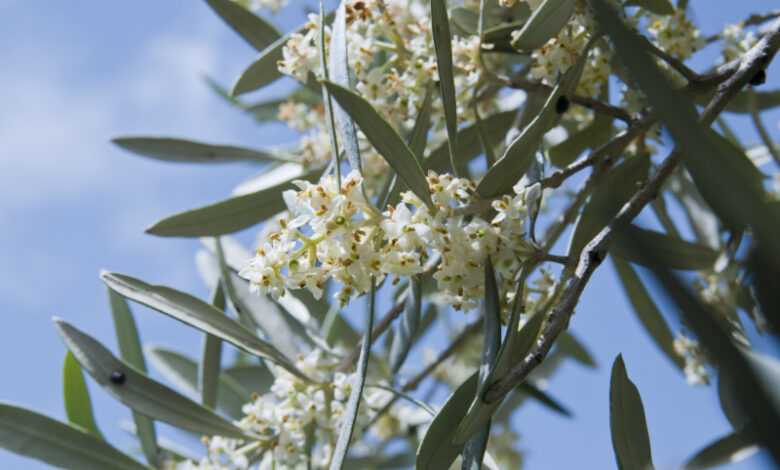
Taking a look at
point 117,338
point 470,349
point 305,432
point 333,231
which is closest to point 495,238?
point 333,231

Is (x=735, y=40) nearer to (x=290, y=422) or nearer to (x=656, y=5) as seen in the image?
(x=656, y=5)

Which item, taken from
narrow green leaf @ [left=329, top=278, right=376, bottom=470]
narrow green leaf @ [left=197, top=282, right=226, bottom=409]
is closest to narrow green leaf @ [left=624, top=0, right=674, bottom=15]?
narrow green leaf @ [left=329, top=278, right=376, bottom=470]

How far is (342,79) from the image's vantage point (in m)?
1.15

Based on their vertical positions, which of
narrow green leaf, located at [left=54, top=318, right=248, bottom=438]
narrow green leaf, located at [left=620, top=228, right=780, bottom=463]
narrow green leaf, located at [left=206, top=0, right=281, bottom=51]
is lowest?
narrow green leaf, located at [left=620, top=228, right=780, bottom=463]

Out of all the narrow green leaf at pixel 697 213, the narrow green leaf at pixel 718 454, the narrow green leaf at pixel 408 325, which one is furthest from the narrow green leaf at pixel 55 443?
the narrow green leaf at pixel 697 213

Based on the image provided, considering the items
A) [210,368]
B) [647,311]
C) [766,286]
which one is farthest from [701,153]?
[210,368]

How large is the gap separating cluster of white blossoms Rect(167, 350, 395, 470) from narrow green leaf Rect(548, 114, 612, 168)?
613mm

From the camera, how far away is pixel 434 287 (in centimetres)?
230

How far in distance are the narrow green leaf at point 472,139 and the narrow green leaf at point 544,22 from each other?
0.38 metres

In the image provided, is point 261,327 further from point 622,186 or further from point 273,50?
point 622,186

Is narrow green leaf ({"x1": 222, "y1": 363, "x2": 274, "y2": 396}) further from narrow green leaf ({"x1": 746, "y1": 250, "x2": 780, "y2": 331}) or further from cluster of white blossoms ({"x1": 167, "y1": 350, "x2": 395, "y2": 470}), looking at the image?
narrow green leaf ({"x1": 746, "y1": 250, "x2": 780, "y2": 331})

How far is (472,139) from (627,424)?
787 mm

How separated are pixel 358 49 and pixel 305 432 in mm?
775

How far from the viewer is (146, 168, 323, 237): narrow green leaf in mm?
1450
